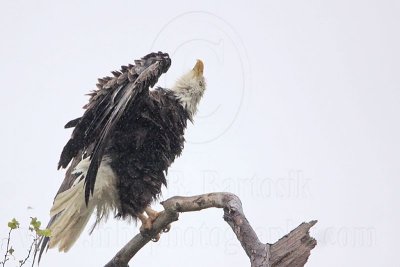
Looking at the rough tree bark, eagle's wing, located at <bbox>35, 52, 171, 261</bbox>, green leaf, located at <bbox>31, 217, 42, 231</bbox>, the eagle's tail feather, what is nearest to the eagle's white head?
eagle's wing, located at <bbox>35, 52, 171, 261</bbox>

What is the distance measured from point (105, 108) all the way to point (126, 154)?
62cm

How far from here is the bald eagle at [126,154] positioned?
459 cm

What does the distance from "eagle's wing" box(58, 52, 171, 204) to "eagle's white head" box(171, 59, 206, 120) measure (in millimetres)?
626

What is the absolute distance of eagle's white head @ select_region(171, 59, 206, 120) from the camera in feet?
17.7

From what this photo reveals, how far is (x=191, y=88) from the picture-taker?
5.50m

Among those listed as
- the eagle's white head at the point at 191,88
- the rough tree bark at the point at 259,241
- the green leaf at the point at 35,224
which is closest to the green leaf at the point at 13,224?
the green leaf at the point at 35,224

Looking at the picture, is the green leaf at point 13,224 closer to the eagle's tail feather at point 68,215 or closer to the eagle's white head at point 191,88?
the eagle's tail feather at point 68,215

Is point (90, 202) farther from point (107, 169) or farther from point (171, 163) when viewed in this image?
point (171, 163)

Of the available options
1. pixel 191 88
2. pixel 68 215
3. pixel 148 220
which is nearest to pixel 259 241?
pixel 148 220

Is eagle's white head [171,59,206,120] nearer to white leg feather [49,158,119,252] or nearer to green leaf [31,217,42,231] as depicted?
white leg feather [49,158,119,252]

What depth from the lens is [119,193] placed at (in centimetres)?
506

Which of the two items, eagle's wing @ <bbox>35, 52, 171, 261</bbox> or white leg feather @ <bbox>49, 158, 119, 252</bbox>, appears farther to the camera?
white leg feather @ <bbox>49, 158, 119, 252</bbox>

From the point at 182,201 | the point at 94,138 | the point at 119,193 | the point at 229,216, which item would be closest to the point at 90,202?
the point at 119,193

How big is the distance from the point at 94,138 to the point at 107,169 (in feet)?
1.68
